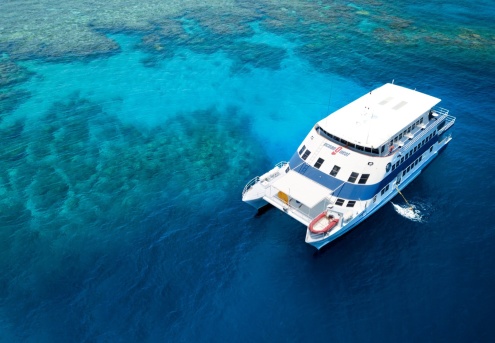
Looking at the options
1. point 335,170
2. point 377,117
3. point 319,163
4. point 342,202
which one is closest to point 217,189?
point 319,163

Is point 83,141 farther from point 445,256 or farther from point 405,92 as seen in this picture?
point 445,256

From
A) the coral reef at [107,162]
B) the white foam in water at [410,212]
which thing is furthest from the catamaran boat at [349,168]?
the coral reef at [107,162]

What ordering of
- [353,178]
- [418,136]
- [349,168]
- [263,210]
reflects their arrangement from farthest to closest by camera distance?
1. [418,136]
2. [263,210]
3. [349,168]
4. [353,178]

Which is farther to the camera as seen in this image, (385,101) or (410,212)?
(385,101)

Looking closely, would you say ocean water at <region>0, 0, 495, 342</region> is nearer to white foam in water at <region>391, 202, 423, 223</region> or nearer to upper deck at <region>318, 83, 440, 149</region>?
white foam in water at <region>391, 202, 423, 223</region>

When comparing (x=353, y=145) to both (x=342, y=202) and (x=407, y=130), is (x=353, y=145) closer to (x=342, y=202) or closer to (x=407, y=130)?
(x=342, y=202)

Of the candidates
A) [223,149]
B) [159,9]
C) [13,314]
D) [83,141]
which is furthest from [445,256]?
[159,9]

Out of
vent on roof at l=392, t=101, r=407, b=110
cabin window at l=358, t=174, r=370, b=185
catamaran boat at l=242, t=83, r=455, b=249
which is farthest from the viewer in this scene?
vent on roof at l=392, t=101, r=407, b=110

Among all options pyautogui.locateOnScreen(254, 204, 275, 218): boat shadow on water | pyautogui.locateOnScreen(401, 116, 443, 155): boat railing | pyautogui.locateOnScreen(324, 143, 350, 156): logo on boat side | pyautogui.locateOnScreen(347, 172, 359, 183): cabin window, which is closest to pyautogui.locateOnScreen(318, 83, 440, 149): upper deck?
pyautogui.locateOnScreen(324, 143, 350, 156): logo on boat side
